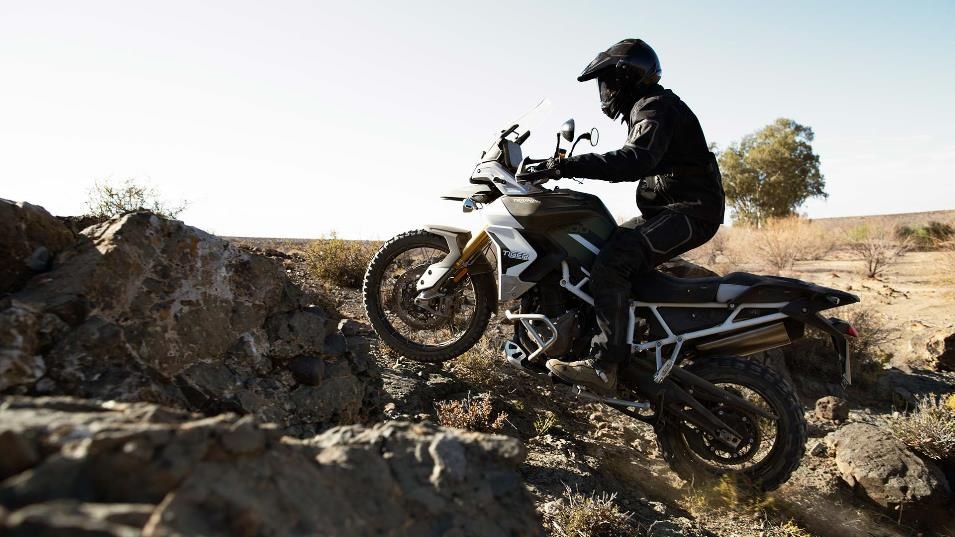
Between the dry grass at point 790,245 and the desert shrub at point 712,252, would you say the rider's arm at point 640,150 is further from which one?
the desert shrub at point 712,252

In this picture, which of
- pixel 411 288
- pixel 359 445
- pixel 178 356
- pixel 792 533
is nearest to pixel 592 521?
pixel 792 533

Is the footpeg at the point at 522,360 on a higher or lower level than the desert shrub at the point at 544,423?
higher

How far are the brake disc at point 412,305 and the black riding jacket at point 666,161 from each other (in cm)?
158

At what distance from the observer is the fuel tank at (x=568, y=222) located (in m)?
4.21

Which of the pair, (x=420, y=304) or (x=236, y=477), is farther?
(x=420, y=304)

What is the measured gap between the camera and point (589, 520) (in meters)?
3.07

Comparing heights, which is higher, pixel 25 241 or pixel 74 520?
pixel 25 241

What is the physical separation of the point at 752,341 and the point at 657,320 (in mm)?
594

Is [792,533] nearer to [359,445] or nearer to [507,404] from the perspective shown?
[507,404]

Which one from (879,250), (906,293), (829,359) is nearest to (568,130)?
(829,359)

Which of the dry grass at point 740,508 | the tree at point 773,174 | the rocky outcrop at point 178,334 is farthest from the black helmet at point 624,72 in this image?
the tree at point 773,174

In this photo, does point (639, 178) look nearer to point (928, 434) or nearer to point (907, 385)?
point (928, 434)

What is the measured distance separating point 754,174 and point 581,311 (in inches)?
1301

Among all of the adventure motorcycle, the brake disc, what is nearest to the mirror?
the adventure motorcycle
